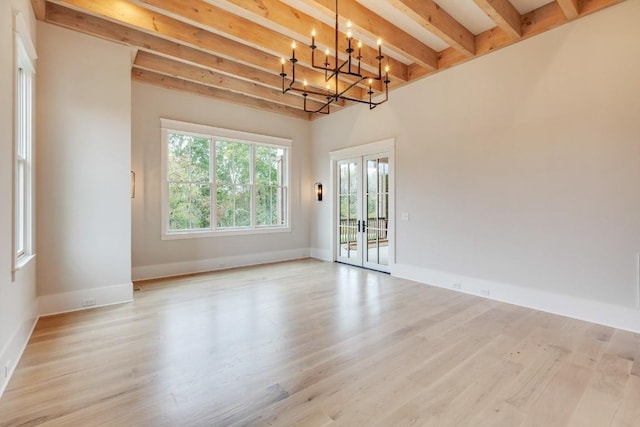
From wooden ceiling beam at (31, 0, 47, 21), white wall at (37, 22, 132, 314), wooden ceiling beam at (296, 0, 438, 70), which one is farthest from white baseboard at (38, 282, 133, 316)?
wooden ceiling beam at (296, 0, 438, 70)

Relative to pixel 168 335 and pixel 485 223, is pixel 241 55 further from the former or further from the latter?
pixel 485 223

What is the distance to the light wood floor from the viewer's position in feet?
6.43

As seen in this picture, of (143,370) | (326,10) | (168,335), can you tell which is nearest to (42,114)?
(168,335)

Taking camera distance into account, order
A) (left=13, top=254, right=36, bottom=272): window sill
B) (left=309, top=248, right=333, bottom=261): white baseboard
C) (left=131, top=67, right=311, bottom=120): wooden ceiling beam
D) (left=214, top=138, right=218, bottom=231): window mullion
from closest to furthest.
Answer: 1. (left=13, top=254, right=36, bottom=272): window sill
2. (left=131, top=67, right=311, bottom=120): wooden ceiling beam
3. (left=214, top=138, right=218, bottom=231): window mullion
4. (left=309, top=248, right=333, bottom=261): white baseboard

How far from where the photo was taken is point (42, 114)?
3537 millimetres

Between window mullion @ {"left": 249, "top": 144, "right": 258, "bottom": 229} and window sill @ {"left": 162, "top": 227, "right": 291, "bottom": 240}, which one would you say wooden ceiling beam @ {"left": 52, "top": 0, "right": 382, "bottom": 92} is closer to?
window mullion @ {"left": 249, "top": 144, "right": 258, "bottom": 229}

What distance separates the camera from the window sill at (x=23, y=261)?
106 inches

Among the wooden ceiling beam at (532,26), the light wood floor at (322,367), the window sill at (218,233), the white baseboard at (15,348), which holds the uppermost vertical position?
the wooden ceiling beam at (532,26)

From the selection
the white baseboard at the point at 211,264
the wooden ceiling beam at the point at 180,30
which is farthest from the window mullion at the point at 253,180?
the wooden ceiling beam at the point at 180,30

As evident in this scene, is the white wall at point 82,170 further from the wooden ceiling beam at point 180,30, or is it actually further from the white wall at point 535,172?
the white wall at point 535,172

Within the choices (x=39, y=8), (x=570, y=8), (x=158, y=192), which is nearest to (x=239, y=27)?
(x=39, y=8)

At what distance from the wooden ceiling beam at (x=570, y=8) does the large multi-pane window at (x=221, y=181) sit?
16.8ft

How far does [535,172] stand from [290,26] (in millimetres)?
3586

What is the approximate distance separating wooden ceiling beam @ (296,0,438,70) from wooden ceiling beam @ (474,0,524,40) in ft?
3.54
